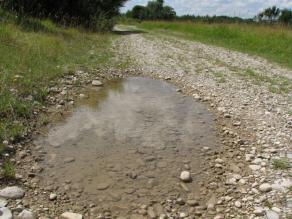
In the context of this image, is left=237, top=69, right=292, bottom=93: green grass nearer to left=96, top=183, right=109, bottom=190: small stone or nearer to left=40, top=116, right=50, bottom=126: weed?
left=40, top=116, right=50, bottom=126: weed

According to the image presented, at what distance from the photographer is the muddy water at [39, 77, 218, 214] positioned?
12.9 feet

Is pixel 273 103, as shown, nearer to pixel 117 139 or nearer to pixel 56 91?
pixel 117 139

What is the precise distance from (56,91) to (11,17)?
782 centimetres

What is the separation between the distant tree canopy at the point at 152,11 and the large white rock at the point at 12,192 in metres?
82.5

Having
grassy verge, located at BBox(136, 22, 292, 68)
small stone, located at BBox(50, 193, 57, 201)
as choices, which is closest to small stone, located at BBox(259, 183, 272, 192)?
small stone, located at BBox(50, 193, 57, 201)

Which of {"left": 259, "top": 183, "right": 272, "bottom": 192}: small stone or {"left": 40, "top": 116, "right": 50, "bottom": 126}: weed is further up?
{"left": 40, "top": 116, "right": 50, "bottom": 126}: weed

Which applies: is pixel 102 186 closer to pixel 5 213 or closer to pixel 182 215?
pixel 182 215

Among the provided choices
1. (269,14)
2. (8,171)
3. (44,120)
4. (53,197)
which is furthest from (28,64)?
(269,14)

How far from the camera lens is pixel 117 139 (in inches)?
211

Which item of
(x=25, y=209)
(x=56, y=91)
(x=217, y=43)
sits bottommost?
(x=25, y=209)

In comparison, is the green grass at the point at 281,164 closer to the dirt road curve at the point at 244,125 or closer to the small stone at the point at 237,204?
the dirt road curve at the point at 244,125

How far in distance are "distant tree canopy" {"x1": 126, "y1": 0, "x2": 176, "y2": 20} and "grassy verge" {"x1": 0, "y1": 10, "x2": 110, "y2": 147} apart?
242 ft

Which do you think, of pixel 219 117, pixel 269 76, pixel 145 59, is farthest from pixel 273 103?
pixel 145 59

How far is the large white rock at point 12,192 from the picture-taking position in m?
3.53
